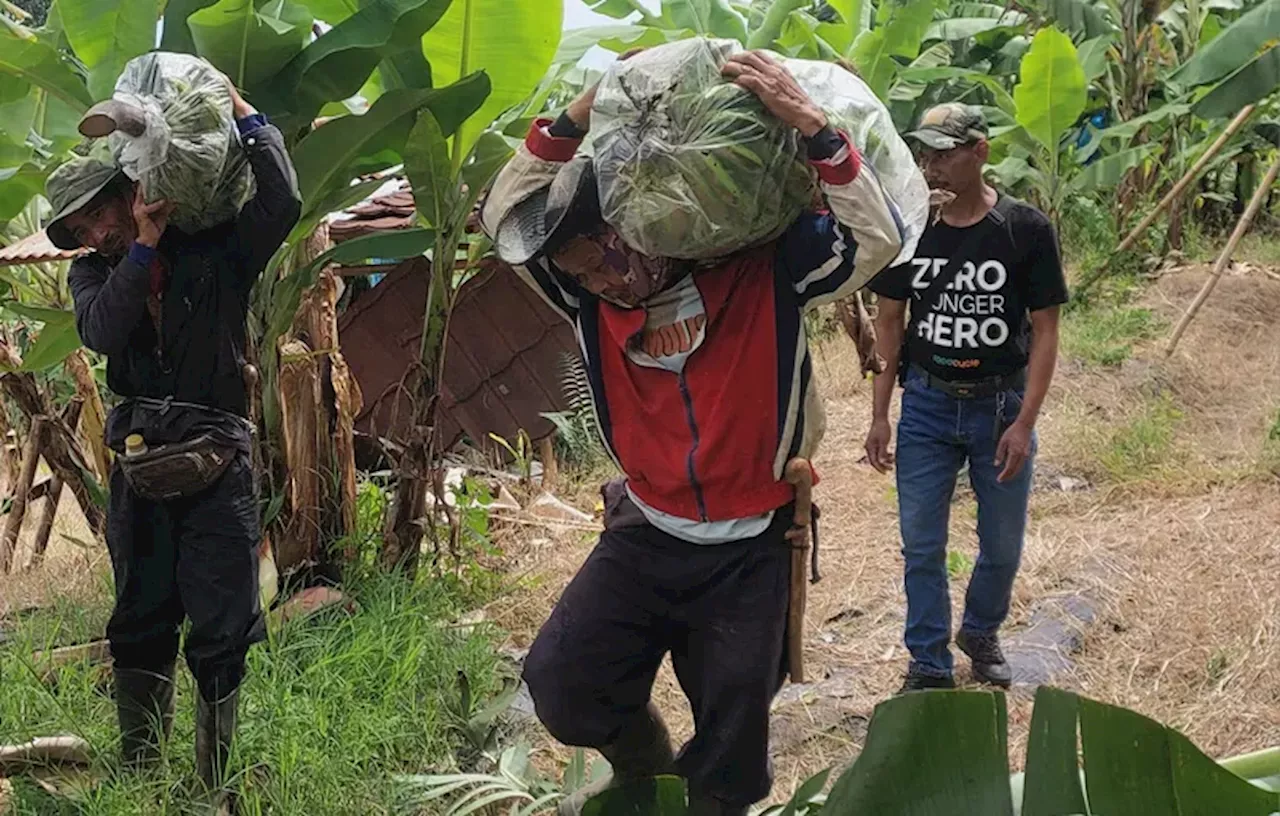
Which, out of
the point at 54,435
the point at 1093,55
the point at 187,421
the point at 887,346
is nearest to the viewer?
the point at 187,421

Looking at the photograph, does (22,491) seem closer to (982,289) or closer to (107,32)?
(107,32)

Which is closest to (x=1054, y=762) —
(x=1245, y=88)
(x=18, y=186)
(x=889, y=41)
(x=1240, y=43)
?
(x=18, y=186)

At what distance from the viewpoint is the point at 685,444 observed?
2.18 meters

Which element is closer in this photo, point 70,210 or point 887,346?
point 70,210

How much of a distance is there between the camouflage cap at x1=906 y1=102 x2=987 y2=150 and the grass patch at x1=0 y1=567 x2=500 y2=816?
74.0 inches

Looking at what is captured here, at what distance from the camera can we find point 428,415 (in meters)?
3.70

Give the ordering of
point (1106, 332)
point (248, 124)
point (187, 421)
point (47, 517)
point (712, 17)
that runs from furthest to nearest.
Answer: point (1106, 332)
point (712, 17)
point (47, 517)
point (187, 421)
point (248, 124)

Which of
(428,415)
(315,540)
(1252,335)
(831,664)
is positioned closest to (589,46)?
(428,415)

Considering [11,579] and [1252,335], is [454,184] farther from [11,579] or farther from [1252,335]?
[1252,335]

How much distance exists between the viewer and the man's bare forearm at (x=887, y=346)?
320 cm

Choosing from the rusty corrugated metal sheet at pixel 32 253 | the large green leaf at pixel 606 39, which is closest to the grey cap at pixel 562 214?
the rusty corrugated metal sheet at pixel 32 253

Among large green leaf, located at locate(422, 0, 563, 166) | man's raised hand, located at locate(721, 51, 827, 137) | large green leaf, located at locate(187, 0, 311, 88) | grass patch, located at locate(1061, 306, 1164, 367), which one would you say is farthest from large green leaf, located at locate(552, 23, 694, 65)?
grass patch, located at locate(1061, 306, 1164, 367)

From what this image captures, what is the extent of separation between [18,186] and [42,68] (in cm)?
35

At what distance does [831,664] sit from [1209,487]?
218 centimetres
